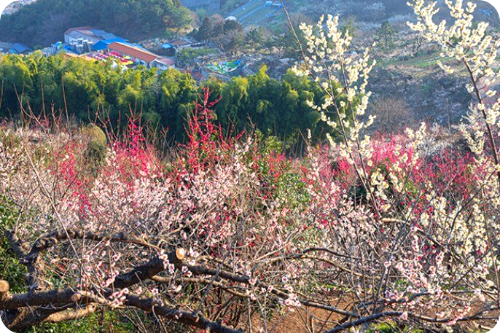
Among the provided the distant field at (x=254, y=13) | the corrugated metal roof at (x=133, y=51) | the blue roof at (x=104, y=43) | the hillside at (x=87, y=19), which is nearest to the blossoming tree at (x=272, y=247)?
the corrugated metal roof at (x=133, y=51)

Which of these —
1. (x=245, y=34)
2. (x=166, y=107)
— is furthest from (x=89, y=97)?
(x=245, y=34)

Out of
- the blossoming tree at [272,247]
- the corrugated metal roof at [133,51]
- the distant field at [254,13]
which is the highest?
the blossoming tree at [272,247]

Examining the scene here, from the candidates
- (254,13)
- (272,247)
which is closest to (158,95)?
(272,247)

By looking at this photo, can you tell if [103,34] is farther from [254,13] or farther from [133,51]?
[254,13]

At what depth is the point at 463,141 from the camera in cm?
941

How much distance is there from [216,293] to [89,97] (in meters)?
9.07

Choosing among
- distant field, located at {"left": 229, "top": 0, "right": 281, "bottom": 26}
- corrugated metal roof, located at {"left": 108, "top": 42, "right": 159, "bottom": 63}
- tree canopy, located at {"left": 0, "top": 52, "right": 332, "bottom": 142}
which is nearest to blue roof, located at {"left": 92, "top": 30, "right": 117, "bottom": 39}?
corrugated metal roof, located at {"left": 108, "top": 42, "right": 159, "bottom": 63}

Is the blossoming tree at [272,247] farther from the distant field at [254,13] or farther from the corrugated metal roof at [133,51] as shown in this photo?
the distant field at [254,13]

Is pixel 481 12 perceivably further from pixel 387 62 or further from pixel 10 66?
pixel 10 66

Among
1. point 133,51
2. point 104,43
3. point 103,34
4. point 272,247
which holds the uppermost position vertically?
point 272,247

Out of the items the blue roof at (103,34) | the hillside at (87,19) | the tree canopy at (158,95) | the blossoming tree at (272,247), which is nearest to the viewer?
the blossoming tree at (272,247)

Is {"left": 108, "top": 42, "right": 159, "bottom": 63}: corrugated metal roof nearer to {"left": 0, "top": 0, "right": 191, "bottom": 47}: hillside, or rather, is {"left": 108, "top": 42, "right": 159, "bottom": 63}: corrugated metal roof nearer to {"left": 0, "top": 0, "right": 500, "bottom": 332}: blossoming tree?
{"left": 0, "top": 0, "right": 191, "bottom": 47}: hillside

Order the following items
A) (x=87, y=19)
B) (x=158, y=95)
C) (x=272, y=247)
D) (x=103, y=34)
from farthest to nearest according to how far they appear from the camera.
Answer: (x=87, y=19) → (x=103, y=34) → (x=158, y=95) → (x=272, y=247)

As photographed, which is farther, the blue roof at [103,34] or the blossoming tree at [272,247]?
the blue roof at [103,34]
